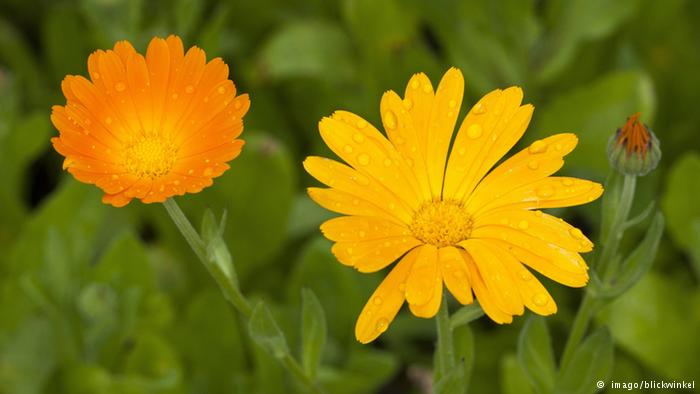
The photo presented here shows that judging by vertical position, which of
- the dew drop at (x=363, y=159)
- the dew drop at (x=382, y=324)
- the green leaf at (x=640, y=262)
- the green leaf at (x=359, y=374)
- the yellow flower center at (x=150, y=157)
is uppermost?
the dew drop at (x=363, y=159)

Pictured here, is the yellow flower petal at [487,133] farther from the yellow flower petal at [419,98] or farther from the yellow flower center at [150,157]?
the yellow flower center at [150,157]

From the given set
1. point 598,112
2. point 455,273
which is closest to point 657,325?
point 598,112

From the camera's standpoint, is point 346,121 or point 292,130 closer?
point 346,121

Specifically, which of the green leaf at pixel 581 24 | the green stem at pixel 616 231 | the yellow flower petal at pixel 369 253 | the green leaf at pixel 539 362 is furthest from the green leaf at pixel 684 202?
the yellow flower petal at pixel 369 253

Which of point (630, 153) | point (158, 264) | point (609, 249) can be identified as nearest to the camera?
point (630, 153)

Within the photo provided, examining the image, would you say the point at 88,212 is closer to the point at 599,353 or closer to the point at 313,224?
the point at 313,224

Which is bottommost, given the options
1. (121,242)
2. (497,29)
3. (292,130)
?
(121,242)

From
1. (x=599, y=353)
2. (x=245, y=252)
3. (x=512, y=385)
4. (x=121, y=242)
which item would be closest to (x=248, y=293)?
(x=245, y=252)
